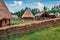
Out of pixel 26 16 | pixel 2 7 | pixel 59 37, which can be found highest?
pixel 2 7

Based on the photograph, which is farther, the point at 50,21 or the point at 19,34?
the point at 50,21

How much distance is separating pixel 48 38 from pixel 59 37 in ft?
2.48

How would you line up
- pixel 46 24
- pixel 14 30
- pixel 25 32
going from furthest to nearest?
pixel 46 24, pixel 25 32, pixel 14 30

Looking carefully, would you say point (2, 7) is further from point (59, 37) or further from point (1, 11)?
point (59, 37)

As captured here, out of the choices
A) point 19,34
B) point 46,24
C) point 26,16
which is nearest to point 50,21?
point 46,24

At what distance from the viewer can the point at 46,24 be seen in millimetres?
15312

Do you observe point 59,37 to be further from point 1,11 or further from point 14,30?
point 1,11

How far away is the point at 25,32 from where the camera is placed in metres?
12.5

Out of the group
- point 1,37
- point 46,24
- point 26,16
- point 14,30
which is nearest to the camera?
point 1,37

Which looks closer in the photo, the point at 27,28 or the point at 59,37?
the point at 59,37

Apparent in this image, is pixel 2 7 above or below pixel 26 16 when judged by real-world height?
above

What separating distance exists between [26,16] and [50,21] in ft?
81.0

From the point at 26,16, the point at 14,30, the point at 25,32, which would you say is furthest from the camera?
the point at 26,16

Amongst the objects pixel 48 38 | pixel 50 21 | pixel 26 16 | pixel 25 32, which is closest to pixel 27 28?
pixel 25 32
